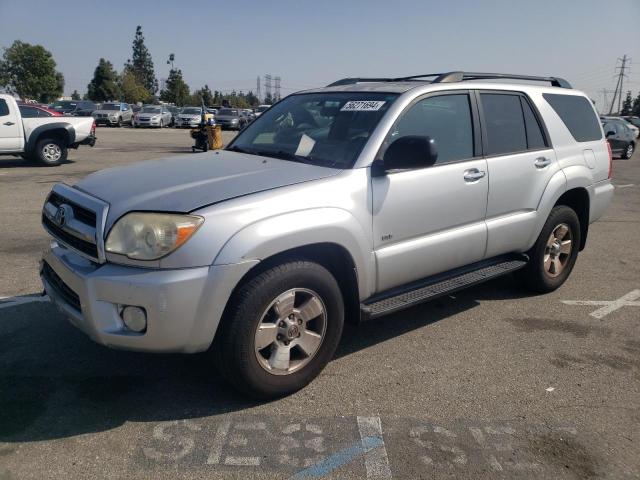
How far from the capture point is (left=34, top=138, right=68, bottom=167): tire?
13.5 m

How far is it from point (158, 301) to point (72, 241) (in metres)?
0.79

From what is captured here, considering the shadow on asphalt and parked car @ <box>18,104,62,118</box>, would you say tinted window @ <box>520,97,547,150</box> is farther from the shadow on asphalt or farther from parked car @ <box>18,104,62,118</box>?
parked car @ <box>18,104,62,118</box>

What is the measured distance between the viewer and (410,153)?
3.38 meters

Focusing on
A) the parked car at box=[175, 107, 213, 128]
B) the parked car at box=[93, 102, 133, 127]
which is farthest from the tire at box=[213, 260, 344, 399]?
the parked car at box=[93, 102, 133, 127]

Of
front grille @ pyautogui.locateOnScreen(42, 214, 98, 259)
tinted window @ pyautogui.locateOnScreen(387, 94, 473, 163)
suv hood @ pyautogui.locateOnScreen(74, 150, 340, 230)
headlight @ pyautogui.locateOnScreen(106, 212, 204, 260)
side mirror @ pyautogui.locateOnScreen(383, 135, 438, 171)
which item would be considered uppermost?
tinted window @ pyautogui.locateOnScreen(387, 94, 473, 163)

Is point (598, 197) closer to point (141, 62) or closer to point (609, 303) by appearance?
point (609, 303)

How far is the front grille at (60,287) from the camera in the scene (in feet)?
9.73

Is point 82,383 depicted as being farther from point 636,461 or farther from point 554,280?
point 554,280

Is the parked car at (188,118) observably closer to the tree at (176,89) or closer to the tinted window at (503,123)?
the tinted window at (503,123)

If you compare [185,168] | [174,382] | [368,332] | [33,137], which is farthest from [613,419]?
[33,137]

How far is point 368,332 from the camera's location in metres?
4.18

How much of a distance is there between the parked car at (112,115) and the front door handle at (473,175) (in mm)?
34060

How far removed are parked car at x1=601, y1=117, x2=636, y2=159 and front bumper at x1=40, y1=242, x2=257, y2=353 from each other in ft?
67.5

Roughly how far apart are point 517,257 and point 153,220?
3.17 m
